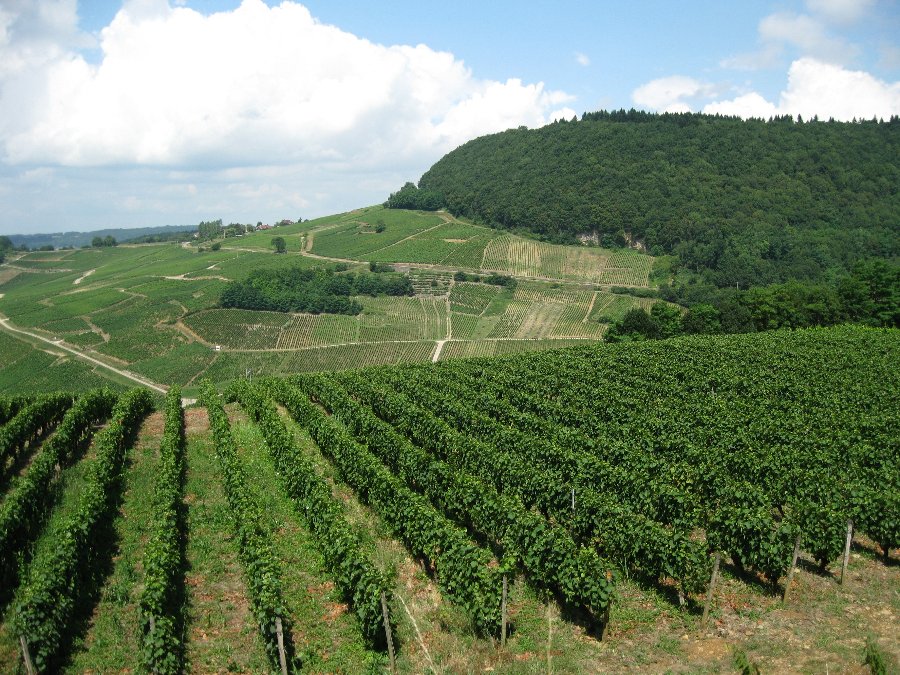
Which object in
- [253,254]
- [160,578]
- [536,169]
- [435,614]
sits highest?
[536,169]

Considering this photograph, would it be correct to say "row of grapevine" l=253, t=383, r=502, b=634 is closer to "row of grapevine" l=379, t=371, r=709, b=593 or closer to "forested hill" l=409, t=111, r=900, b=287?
"row of grapevine" l=379, t=371, r=709, b=593

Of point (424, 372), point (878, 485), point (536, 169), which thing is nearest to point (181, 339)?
point (424, 372)

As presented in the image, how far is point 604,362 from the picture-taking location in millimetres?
47750

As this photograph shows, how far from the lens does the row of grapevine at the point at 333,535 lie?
16516 millimetres

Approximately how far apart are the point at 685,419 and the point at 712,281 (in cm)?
9786

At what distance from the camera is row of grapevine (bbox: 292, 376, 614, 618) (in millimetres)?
17203

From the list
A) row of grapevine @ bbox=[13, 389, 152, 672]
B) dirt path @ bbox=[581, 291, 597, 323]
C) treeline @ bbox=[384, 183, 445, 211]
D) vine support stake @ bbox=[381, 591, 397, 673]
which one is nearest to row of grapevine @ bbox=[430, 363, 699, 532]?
vine support stake @ bbox=[381, 591, 397, 673]

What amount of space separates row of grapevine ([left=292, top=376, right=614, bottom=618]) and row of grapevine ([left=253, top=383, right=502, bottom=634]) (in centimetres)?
104

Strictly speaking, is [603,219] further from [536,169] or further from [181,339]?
[181,339]

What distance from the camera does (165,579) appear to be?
16844 millimetres

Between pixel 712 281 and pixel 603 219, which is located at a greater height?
pixel 603 219

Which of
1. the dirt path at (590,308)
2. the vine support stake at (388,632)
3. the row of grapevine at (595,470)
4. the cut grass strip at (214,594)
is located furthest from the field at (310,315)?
the vine support stake at (388,632)

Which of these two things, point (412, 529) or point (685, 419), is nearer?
point (412, 529)

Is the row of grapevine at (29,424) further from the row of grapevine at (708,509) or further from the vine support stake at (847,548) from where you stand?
the vine support stake at (847,548)
